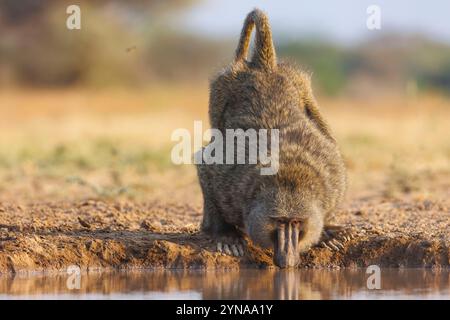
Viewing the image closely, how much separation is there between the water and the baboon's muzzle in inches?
4.7

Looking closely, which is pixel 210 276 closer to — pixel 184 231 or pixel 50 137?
pixel 184 231

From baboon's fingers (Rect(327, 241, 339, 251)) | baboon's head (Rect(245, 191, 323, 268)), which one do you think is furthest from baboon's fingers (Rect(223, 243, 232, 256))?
baboon's fingers (Rect(327, 241, 339, 251))

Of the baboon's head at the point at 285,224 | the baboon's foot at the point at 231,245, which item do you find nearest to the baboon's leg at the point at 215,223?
the baboon's foot at the point at 231,245

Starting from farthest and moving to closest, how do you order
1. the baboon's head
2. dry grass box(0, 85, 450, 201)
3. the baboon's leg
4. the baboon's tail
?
1. dry grass box(0, 85, 450, 201)
2. the baboon's tail
3. the baboon's leg
4. the baboon's head

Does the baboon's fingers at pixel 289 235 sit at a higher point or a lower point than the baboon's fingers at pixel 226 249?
higher

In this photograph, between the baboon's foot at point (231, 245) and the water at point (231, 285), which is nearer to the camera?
the water at point (231, 285)

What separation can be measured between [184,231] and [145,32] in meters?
25.5

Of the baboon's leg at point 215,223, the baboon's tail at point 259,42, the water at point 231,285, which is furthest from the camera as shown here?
the baboon's tail at point 259,42

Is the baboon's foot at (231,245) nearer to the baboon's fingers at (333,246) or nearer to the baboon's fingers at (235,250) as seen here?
the baboon's fingers at (235,250)

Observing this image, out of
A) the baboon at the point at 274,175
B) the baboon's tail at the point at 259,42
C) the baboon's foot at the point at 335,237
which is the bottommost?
the baboon's foot at the point at 335,237

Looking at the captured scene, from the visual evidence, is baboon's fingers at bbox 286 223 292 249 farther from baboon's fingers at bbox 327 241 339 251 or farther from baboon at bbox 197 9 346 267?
baboon's fingers at bbox 327 241 339 251

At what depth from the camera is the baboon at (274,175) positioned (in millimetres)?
6535

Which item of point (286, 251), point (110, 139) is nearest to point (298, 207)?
point (286, 251)

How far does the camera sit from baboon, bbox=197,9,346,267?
654 centimetres
